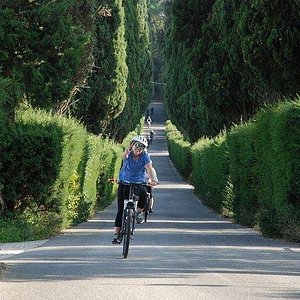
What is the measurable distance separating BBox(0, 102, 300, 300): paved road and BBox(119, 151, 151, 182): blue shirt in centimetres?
123

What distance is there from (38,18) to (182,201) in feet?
68.3

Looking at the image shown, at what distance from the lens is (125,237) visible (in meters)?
14.5

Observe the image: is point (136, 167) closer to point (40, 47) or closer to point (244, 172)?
point (40, 47)

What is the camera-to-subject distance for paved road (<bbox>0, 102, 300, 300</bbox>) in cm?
1033

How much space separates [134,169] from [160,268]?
9.11 feet

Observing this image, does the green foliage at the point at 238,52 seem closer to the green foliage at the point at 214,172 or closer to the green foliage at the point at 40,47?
the green foliage at the point at 214,172

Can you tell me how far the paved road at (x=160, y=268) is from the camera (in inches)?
407

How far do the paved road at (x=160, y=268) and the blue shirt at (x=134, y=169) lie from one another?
123cm

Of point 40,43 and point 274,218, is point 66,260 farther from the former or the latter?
point 40,43

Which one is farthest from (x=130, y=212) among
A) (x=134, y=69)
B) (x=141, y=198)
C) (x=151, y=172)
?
(x=134, y=69)

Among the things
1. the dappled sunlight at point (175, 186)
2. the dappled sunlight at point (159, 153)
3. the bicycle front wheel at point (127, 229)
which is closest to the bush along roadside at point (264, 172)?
the bicycle front wheel at point (127, 229)

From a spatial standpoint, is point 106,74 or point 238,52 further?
point 106,74

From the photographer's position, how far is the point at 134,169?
1522 centimetres

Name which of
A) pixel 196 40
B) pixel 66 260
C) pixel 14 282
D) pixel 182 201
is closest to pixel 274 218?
pixel 66 260
